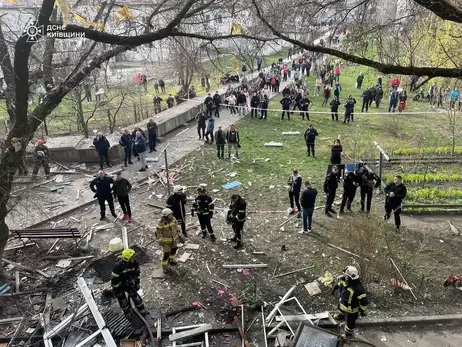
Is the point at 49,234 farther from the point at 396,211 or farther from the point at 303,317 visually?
the point at 396,211

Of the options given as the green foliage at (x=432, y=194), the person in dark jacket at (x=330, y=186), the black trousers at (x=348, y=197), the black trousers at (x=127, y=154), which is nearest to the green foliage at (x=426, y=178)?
the green foliage at (x=432, y=194)

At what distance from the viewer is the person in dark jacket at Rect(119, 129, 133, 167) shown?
15.1 m

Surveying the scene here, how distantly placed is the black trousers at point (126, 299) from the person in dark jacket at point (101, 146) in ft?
28.3

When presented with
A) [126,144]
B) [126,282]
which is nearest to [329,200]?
[126,282]

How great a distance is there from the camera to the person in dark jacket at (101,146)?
586 inches

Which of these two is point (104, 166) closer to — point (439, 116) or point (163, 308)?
point (163, 308)

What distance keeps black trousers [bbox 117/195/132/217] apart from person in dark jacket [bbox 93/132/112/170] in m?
4.28

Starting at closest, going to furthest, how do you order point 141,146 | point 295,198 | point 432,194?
point 295,198, point 432,194, point 141,146

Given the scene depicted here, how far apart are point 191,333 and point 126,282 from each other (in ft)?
5.35

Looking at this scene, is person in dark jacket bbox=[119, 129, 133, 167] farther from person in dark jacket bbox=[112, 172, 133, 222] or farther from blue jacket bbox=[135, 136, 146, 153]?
person in dark jacket bbox=[112, 172, 133, 222]

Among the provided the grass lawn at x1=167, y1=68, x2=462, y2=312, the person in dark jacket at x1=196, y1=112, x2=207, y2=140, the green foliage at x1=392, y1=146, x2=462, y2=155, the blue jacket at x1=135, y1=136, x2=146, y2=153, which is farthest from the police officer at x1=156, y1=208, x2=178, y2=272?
the green foliage at x1=392, y1=146, x2=462, y2=155

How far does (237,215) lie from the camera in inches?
384

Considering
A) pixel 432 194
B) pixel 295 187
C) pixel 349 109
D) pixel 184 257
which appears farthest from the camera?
pixel 349 109

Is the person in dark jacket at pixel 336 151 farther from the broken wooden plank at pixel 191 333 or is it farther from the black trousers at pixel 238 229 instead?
the broken wooden plank at pixel 191 333
